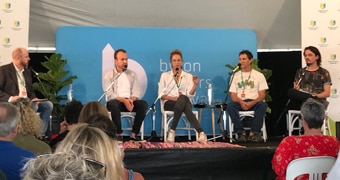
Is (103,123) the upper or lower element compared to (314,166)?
upper

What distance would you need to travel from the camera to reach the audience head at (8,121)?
6.87 feet

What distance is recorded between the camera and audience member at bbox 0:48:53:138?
5.07m

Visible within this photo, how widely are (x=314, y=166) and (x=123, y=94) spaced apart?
3.48m

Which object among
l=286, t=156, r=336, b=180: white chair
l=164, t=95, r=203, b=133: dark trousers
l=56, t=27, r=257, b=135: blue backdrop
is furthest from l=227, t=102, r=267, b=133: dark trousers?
l=286, t=156, r=336, b=180: white chair

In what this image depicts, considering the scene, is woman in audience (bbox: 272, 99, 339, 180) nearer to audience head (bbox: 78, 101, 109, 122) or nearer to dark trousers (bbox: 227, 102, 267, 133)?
audience head (bbox: 78, 101, 109, 122)

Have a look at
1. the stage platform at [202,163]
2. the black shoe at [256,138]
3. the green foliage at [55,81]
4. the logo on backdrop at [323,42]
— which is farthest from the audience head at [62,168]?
the logo on backdrop at [323,42]

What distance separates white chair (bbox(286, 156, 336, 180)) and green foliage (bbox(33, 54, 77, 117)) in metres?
3.98

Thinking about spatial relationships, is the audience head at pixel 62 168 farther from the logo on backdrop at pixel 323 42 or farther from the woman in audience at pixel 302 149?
the logo on backdrop at pixel 323 42

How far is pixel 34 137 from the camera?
2.60 meters

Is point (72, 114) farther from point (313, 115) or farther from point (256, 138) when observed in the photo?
point (256, 138)

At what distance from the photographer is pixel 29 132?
2.63m

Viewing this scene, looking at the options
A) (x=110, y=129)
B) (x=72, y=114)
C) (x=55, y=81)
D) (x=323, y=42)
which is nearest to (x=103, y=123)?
(x=110, y=129)

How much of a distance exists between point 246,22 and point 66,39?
8.68ft

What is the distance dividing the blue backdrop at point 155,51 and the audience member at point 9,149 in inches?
162
